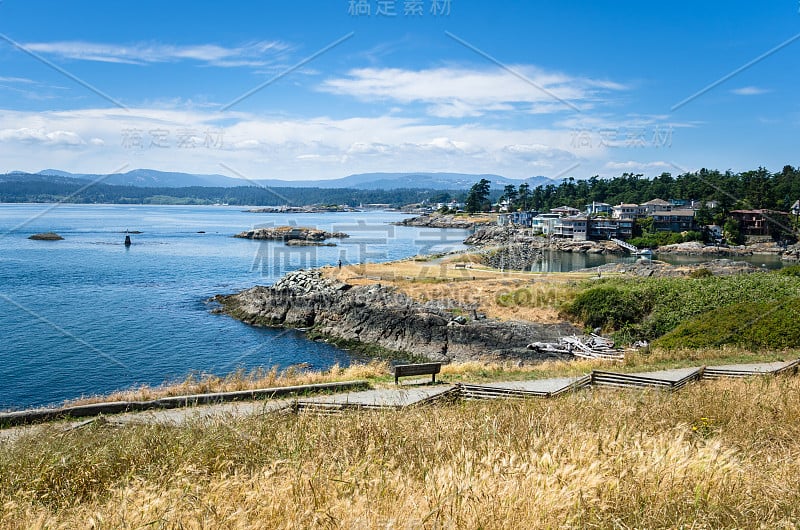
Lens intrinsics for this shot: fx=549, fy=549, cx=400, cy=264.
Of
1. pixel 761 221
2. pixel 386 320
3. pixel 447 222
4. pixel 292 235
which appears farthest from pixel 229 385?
pixel 447 222

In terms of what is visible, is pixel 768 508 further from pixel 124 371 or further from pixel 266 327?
pixel 266 327

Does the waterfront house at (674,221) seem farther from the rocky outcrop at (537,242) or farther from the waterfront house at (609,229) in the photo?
the rocky outcrop at (537,242)

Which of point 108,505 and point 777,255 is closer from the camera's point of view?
point 108,505

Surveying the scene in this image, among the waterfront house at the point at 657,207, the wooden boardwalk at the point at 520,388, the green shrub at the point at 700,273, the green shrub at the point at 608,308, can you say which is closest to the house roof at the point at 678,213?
the waterfront house at the point at 657,207

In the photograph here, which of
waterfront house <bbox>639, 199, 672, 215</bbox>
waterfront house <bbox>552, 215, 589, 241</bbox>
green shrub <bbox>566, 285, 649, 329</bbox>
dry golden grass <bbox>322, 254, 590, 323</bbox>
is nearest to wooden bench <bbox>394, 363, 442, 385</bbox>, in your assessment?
dry golden grass <bbox>322, 254, 590, 323</bbox>

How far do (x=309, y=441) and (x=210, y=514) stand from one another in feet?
6.18

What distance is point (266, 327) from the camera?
31.9 meters

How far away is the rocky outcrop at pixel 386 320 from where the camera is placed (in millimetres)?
25469

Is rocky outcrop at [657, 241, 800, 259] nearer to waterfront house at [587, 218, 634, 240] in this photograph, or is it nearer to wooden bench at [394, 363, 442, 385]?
waterfront house at [587, 218, 634, 240]

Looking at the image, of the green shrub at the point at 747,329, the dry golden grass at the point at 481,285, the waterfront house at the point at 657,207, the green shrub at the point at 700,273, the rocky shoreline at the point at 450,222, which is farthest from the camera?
the rocky shoreline at the point at 450,222

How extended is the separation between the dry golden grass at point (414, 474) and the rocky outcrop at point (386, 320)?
712 inches

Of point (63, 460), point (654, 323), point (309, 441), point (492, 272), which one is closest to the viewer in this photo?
point (63, 460)

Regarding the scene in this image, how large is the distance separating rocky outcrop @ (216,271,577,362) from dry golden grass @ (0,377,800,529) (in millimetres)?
18095

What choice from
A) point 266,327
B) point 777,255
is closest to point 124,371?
point 266,327
